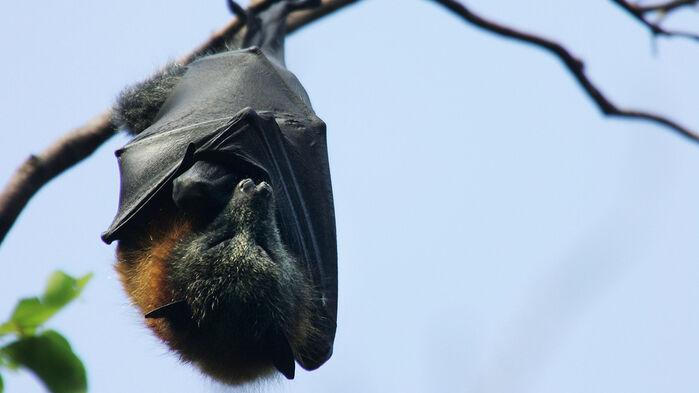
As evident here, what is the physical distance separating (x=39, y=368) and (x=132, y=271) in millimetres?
2789

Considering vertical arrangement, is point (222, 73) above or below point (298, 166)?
above

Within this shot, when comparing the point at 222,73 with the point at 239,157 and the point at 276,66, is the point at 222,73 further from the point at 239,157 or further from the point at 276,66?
the point at 239,157

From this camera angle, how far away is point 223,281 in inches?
203

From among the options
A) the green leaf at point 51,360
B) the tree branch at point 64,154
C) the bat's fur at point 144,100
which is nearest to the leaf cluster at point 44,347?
the green leaf at point 51,360

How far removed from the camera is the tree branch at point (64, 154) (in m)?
5.05

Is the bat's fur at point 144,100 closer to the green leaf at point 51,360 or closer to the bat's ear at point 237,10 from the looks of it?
the bat's ear at point 237,10

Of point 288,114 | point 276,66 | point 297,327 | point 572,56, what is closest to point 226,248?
point 297,327

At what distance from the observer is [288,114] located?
6227 millimetres

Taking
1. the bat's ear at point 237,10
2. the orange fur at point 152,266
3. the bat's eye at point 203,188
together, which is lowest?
the orange fur at point 152,266

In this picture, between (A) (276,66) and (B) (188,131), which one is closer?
(B) (188,131)

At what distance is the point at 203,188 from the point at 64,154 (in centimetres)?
106

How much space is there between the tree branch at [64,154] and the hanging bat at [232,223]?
24cm

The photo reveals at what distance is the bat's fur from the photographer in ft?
21.3

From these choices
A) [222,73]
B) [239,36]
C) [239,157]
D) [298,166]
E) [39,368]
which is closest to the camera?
[39,368]
